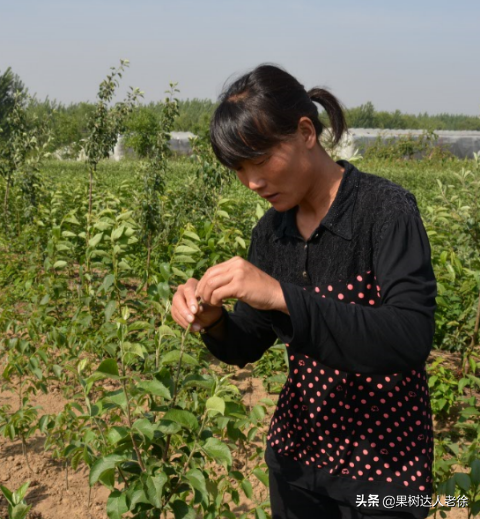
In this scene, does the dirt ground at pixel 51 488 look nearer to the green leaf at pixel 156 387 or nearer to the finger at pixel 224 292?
the green leaf at pixel 156 387

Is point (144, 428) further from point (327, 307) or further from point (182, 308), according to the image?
point (327, 307)

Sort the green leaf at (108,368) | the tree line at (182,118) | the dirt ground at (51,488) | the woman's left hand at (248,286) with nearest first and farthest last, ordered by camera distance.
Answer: the woman's left hand at (248,286)
the green leaf at (108,368)
the dirt ground at (51,488)
the tree line at (182,118)

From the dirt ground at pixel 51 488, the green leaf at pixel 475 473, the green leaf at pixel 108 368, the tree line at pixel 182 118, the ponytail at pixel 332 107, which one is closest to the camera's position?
the green leaf at pixel 108 368

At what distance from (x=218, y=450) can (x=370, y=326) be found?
0.41 m

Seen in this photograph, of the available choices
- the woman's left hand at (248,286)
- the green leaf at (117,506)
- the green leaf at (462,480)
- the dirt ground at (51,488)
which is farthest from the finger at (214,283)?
the dirt ground at (51,488)

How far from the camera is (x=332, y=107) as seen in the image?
148 centimetres

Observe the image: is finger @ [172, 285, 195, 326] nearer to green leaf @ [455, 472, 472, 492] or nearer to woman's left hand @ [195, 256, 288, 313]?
woman's left hand @ [195, 256, 288, 313]

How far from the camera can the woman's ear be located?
1.30m

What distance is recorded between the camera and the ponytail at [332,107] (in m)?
1.47

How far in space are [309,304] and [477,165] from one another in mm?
3241

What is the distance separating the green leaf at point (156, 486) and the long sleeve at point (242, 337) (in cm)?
Result: 31

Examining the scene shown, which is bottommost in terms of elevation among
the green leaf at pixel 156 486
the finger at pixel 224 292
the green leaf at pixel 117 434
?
the green leaf at pixel 156 486

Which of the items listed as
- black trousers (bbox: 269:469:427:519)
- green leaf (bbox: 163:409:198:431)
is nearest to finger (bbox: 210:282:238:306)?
green leaf (bbox: 163:409:198:431)

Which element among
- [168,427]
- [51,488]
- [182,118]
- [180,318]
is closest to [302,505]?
[168,427]
